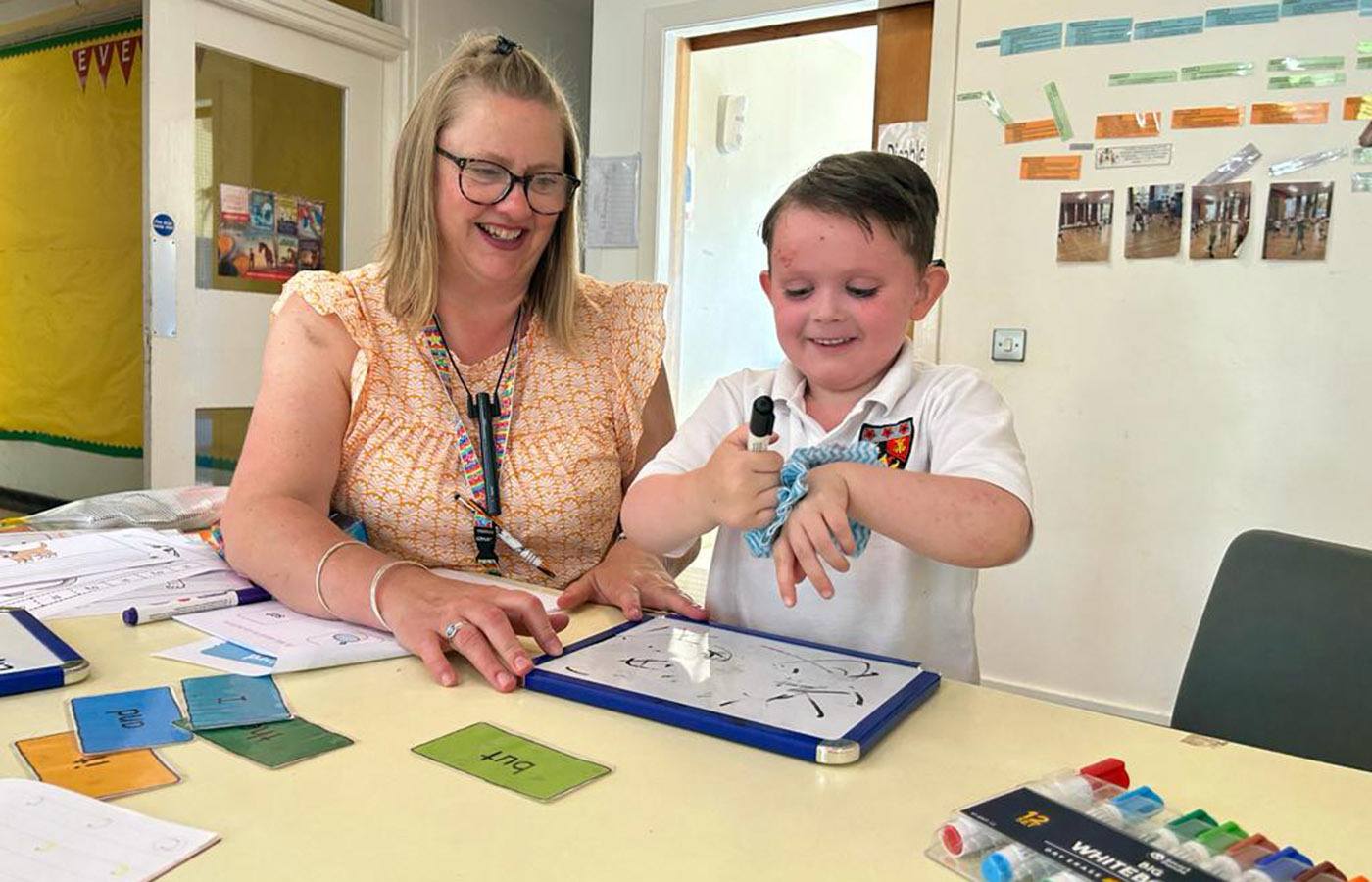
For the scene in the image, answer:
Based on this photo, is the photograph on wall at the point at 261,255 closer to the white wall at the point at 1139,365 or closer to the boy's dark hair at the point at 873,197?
the white wall at the point at 1139,365

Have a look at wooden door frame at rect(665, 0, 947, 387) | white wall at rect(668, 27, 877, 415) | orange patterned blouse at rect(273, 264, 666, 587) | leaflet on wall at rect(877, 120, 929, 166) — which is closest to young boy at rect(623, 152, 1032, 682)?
orange patterned blouse at rect(273, 264, 666, 587)

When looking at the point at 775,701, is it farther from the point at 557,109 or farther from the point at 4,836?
the point at 557,109

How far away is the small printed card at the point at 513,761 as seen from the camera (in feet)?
2.15

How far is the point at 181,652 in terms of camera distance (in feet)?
2.98

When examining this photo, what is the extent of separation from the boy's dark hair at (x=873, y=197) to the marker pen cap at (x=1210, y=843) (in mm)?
653

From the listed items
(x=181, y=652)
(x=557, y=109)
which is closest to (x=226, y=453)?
(x=557, y=109)

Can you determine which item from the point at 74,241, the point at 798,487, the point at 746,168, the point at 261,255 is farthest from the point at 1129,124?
the point at 74,241

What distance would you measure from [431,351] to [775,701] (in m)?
0.78

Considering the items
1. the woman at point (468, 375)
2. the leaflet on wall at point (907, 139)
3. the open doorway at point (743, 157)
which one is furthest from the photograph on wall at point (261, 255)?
the woman at point (468, 375)

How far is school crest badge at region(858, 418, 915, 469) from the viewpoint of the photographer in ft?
3.67

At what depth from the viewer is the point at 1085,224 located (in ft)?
8.66

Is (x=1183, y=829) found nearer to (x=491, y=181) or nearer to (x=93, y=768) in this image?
(x=93, y=768)

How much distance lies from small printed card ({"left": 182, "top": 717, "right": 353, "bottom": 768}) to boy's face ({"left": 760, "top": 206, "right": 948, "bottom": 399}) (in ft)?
2.04

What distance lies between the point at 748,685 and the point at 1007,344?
217 cm
